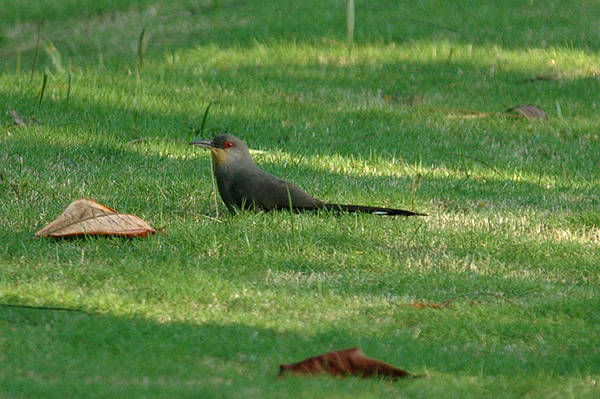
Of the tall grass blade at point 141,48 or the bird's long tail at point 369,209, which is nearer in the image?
the bird's long tail at point 369,209

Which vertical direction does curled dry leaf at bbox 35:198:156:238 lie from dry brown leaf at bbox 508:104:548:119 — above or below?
above

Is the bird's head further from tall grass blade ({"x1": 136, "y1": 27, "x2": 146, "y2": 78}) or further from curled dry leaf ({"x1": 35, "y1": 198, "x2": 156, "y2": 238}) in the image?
tall grass blade ({"x1": 136, "y1": 27, "x2": 146, "y2": 78})

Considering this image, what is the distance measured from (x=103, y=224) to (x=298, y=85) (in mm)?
5335

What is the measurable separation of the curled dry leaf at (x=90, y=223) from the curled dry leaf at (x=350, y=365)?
209cm

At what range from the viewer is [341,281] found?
4734 millimetres

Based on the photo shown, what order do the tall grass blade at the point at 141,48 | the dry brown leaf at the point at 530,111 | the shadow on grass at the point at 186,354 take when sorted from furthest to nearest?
the dry brown leaf at the point at 530,111, the tall grass blade at the point at 141,48, the shadow on grass at the point at 186,354

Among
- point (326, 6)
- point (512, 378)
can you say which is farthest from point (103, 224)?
point (326, 6)

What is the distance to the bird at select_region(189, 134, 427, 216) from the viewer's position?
570 centimetres

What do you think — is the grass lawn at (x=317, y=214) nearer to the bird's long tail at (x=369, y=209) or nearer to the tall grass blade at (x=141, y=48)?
the bird's long tail at (x=369, y=209)

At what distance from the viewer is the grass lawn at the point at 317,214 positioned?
140 inches

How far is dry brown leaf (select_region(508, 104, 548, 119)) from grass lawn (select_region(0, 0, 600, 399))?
0.14m

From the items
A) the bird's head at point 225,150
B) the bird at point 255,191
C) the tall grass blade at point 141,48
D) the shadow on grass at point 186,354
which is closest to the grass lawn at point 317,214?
the shadow on grass at point 186,354

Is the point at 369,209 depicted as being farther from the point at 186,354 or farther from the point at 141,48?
the point at 141,48

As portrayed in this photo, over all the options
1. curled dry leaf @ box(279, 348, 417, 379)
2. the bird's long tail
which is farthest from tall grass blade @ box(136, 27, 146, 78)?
curled dry leaf @ box(279, 348, 417, 379)
